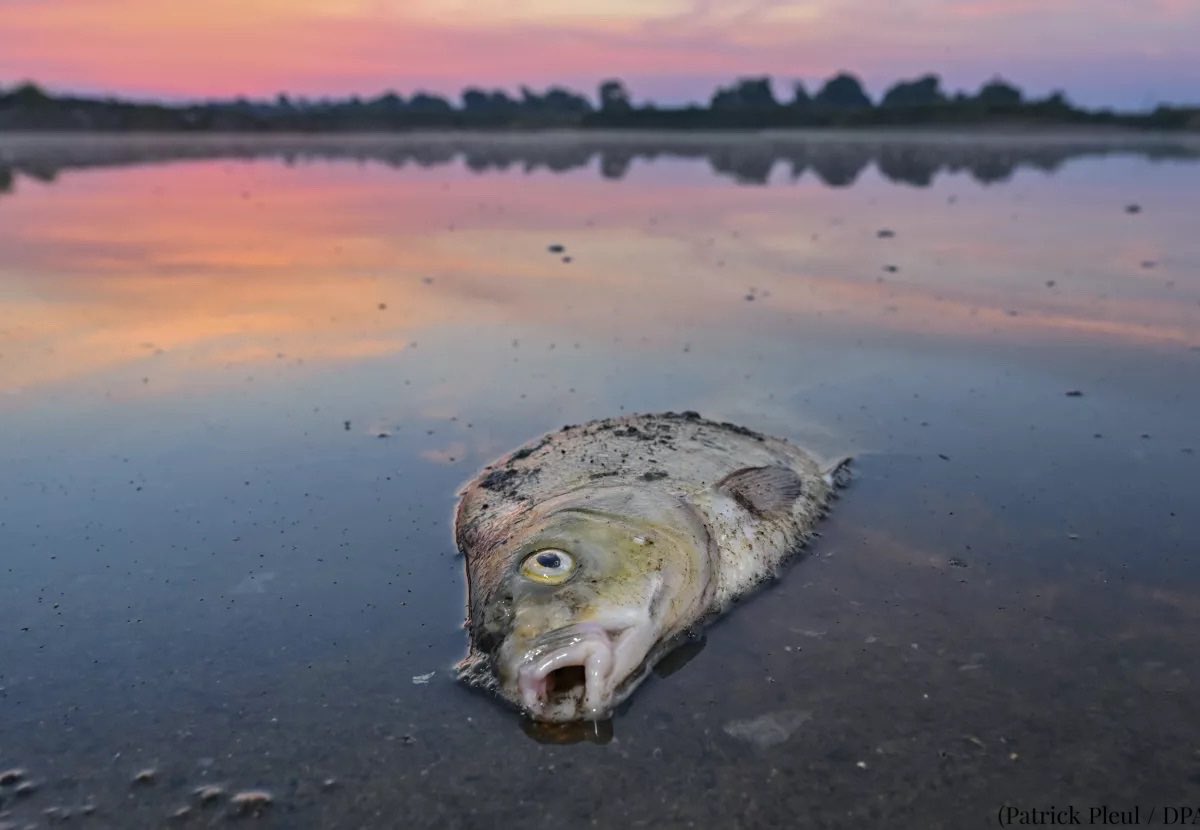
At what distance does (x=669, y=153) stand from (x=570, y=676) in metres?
45.3

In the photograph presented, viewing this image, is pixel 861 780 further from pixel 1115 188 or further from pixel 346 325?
pixel 1115 188

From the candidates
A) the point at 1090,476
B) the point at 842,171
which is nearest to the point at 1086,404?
the point at 1090,476

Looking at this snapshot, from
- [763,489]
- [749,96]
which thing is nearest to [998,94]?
[749,96]

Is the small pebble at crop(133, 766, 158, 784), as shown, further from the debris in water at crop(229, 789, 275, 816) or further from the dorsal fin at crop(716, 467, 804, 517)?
the dorsal fin at crop(716, 467, 804, 517)

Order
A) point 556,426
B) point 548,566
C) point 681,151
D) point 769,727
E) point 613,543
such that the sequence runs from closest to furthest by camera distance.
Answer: point 769,727, point 548,566, point 613,543, point 556,426, point 681,151

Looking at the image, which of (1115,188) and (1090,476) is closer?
(1090,476)

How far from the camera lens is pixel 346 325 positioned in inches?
402

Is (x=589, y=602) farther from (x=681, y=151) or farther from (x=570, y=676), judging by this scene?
(x=681, y=151)

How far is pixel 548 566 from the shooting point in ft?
13.9

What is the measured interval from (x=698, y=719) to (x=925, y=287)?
9.30 m

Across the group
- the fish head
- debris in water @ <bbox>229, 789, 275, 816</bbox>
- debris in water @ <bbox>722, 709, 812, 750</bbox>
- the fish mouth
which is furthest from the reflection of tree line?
debris in water @ <bbox>229, 789, 275, 816</bbox>

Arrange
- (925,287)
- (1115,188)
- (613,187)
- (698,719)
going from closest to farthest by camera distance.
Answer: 1. (698,719)
2. (925,287)
3. (1115,188)
4. (613,187)

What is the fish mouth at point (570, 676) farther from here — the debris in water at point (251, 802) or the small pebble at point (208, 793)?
the small pebble at point (208, 793)

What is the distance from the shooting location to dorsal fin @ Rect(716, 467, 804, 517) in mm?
5488
